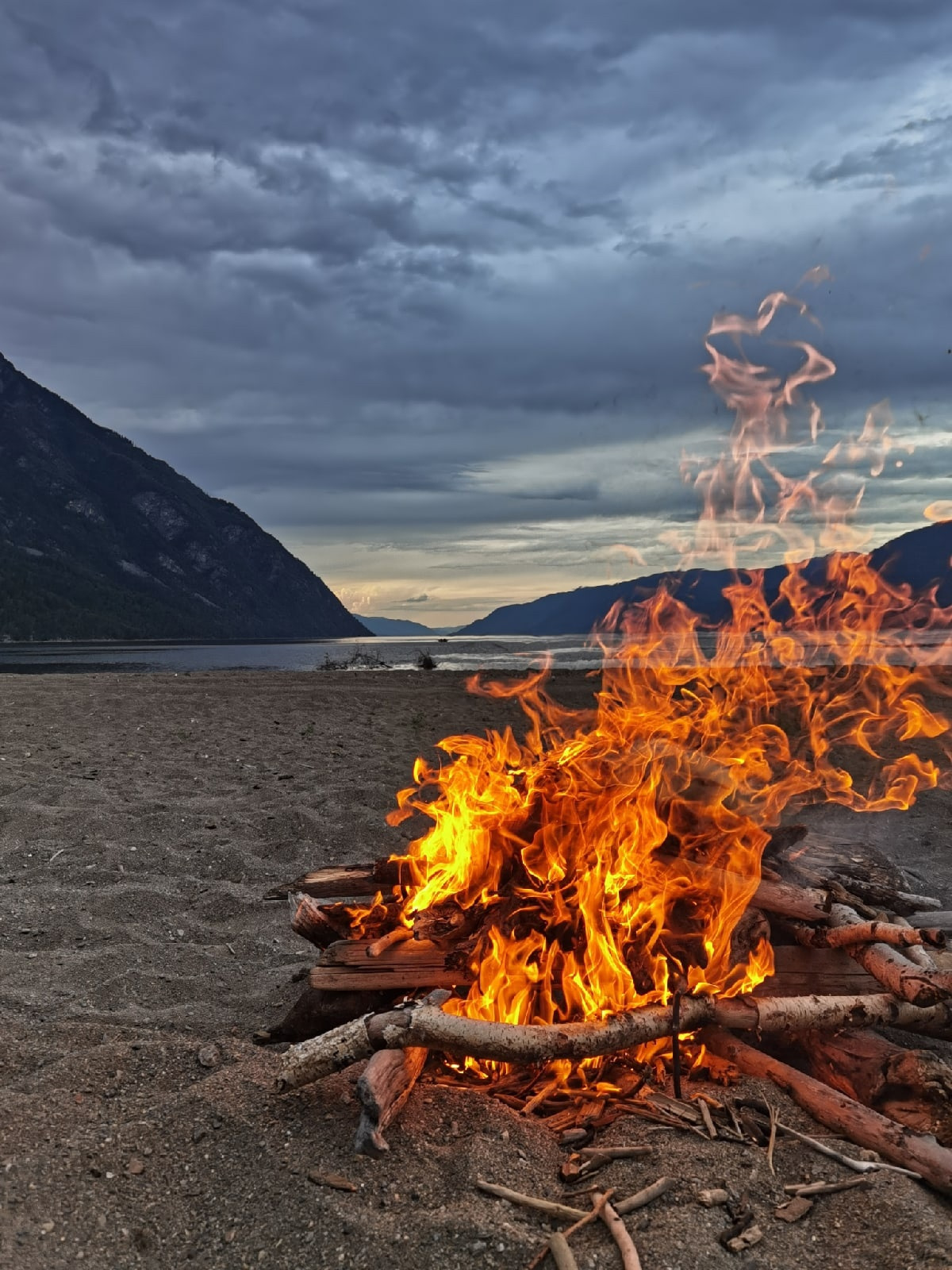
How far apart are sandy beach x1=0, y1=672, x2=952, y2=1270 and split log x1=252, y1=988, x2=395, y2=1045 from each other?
15 cm

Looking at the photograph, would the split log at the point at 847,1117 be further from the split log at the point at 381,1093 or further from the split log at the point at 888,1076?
the split log at the point at 381,1093

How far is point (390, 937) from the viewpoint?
4.48m

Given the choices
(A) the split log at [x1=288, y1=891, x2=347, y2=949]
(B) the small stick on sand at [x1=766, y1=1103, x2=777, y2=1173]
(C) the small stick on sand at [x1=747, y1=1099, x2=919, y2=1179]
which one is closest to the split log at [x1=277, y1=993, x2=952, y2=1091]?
(B) the small stick on sand at [x1=766, y1=1103, x2=777, y2=1173]

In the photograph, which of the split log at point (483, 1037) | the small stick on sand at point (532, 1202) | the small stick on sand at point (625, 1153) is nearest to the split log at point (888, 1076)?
the split log at point (483, 1037)

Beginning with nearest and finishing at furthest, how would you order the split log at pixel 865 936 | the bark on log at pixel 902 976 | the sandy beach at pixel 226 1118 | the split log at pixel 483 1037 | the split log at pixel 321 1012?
the sandy beach at pixel 226 1118 < the split log at pixel 483 1037 < the bark on log at pixel 902 976 < the split log at pixel 865 936 < the split log at pixel 321 1012

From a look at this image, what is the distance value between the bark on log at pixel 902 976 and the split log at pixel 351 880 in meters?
2.57

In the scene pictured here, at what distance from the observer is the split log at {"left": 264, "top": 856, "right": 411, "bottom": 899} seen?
208 inches

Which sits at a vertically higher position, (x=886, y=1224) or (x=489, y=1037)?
(x=489, y=1037)

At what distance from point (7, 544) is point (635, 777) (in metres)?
203

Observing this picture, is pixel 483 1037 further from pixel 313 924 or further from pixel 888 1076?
pixel 888 1076

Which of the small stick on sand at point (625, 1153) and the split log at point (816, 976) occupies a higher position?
the split log at point (816, 976)

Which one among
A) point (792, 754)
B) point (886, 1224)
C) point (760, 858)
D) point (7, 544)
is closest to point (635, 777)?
point (760, 858)

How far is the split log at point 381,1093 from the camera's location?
354 centimetres

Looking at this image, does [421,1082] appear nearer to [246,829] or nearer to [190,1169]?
[190,1169]
